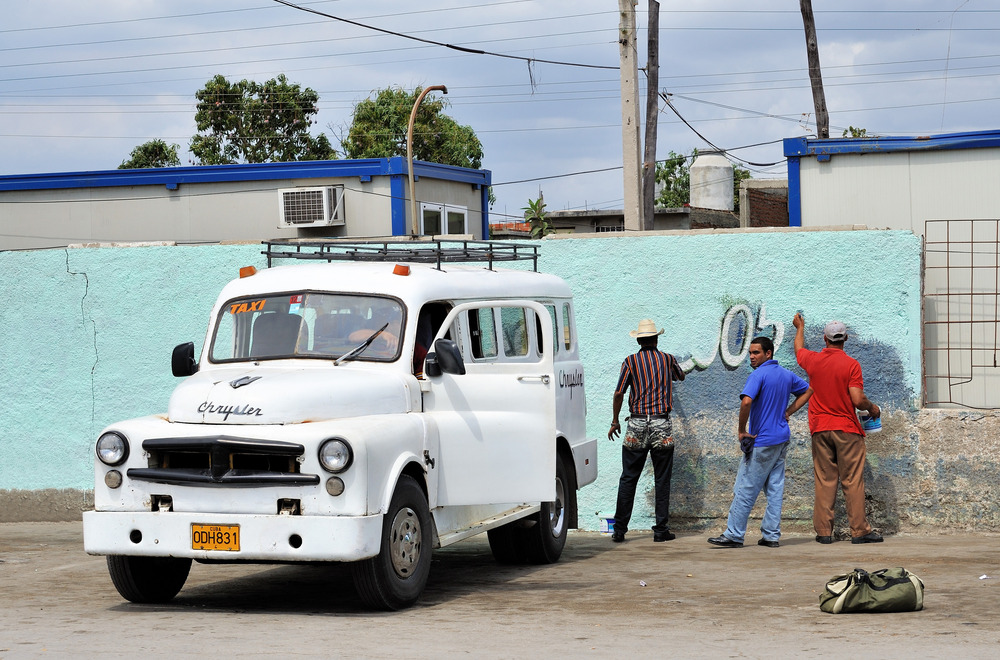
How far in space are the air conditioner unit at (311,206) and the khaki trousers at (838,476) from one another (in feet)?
39.8

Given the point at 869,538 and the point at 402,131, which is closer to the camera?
the point at 869,538

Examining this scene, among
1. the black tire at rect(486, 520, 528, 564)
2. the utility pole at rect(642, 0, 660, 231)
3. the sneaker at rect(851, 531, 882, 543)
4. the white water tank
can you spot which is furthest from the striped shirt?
the white water tank

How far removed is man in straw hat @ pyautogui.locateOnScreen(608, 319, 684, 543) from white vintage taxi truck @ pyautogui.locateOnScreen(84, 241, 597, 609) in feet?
3.34

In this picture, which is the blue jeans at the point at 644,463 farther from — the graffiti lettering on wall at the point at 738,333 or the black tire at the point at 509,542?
the black tire at the point at 509,542

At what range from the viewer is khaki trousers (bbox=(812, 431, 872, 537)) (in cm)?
1060

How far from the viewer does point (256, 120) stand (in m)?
46.2

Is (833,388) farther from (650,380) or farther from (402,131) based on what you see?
(402,131)

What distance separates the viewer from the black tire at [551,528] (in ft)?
31.7

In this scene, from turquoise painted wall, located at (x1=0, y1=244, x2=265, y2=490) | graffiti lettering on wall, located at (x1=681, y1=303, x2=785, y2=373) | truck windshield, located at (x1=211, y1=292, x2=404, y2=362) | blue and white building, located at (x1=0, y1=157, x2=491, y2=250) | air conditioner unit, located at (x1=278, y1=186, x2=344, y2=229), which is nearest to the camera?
truck windshield, located at (x1=211, y1=292, x2=404, y2=362)

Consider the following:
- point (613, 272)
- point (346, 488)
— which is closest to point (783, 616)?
point (346, 488)

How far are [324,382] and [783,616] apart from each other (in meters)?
3.07

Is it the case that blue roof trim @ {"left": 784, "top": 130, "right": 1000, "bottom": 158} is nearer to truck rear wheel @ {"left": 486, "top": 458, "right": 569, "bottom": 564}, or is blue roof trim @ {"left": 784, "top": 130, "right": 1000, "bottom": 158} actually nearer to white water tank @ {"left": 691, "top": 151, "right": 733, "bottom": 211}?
truck rear wheel @ {"left": 486, "top": 458, "right": 569, "bottom": 564}

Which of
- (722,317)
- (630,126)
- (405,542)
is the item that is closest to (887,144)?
(630,126)

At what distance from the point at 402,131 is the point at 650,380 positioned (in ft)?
101
